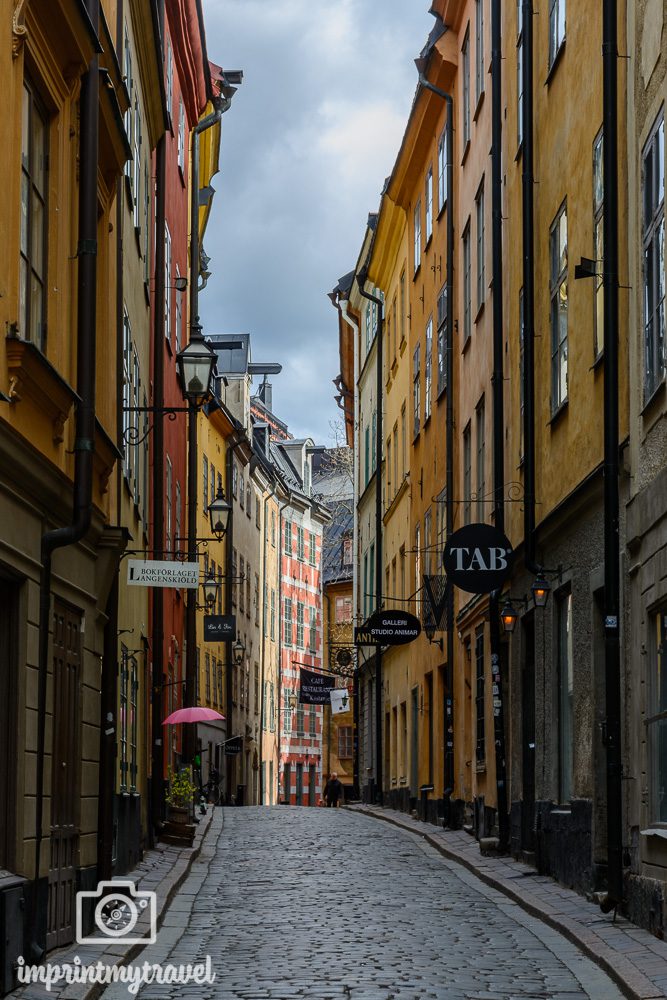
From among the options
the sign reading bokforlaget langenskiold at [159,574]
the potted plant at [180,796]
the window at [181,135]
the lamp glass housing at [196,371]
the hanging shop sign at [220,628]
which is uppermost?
the window at [181,135]

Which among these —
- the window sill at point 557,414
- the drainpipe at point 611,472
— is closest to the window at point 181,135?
the window sill at point 557,414

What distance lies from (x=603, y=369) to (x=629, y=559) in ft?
6.31

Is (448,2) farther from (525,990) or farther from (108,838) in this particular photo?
(525,990)

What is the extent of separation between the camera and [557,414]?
18.0 meters

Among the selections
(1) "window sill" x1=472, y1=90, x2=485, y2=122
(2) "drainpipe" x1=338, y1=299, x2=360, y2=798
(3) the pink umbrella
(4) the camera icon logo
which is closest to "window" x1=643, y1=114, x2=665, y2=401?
(4) the camera icon logo

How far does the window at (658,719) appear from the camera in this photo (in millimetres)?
13008

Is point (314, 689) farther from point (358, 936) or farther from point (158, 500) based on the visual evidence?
point (358, 936)

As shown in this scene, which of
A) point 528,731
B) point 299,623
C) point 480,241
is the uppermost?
point 480,241

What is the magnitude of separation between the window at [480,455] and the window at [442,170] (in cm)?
638

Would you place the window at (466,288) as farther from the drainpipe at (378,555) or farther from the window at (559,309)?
the drainpipe at (378,555)

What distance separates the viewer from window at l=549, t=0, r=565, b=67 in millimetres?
19016

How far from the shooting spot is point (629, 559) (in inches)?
560

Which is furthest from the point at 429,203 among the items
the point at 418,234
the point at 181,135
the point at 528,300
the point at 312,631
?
the point at 312,631

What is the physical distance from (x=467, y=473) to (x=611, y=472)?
13.6 meters
